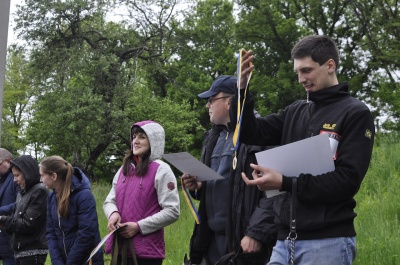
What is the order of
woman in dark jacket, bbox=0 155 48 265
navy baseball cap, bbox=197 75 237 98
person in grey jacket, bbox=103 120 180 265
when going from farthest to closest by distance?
woman in dark jacket, bbox=0 155 48 265 → person in grey jacket, bbox=103 120 180 265 → navy baseball cap, bbox=197 75 237 98

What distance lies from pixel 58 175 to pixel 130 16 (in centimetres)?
2163

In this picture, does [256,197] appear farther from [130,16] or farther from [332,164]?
[130,16]

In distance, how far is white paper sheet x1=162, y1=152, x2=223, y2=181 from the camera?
4.46 meters

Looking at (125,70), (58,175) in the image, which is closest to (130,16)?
(125,70)

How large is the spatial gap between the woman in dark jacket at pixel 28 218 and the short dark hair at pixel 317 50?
3.72 metres

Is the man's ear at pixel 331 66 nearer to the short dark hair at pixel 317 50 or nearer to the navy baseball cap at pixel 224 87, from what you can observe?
the short dark hair at pixel 317 50

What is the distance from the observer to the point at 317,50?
348 cm

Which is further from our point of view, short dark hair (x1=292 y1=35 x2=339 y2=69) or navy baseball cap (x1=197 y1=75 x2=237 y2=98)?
navy baseball cap (x1=197 y1=75 x2=237 y2=98)

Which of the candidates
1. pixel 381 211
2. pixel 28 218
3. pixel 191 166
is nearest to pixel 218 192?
pixel 191 166

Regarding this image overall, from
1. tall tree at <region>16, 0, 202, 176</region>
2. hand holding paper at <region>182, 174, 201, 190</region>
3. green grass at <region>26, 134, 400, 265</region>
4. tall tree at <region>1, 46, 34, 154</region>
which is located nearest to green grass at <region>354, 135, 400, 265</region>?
green grass at <region>26, 134, 400, 265</region>

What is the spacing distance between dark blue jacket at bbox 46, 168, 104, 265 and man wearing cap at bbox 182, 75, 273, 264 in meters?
1.11

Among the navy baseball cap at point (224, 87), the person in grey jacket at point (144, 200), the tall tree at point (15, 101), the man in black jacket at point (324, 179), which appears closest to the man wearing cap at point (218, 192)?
the navy baseball cap at point (224, 87)

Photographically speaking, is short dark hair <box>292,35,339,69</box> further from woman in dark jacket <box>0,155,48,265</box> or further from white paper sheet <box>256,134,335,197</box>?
woman in dark jacket <box>0,155,48,265</box>

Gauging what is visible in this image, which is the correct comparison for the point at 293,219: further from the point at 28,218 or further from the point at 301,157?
the point at 28,218
